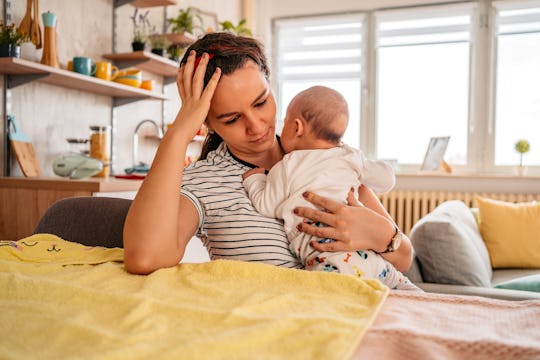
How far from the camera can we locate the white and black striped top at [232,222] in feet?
3.61

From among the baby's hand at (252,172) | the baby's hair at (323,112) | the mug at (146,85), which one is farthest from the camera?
the mug at (146,85)

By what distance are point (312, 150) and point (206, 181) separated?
295 mm

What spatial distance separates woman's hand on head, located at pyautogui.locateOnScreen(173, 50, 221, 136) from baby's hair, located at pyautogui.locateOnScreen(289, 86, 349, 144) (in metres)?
0.32

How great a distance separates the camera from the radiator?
4352 mm

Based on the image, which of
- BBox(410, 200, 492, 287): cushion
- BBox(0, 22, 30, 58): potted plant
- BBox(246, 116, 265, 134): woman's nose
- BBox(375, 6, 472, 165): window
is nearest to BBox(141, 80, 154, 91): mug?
BBox(0, 22, 30, 58): potted plant

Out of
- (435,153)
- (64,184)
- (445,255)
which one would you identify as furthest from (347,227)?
(435,153)

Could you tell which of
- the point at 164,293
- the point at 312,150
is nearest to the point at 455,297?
the point at 164,293

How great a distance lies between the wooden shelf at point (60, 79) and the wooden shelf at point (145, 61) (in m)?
0.23

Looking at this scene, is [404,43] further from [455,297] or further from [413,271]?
[455,297]

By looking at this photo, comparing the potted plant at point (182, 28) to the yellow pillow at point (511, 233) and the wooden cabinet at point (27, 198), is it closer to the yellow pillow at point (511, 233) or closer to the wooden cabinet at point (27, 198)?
the wooden cabinet at point (27, 198)

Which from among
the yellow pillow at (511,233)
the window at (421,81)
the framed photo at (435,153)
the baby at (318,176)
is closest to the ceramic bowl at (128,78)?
the baby at (318,176)

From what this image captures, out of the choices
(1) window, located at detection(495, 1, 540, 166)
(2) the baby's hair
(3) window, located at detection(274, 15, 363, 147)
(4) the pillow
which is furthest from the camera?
(3) window, located at detection(274, 15, 363, 147)

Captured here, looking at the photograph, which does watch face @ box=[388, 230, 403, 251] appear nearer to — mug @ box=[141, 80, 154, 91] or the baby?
the baby

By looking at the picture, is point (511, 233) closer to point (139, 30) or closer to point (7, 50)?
point (139, 30)
